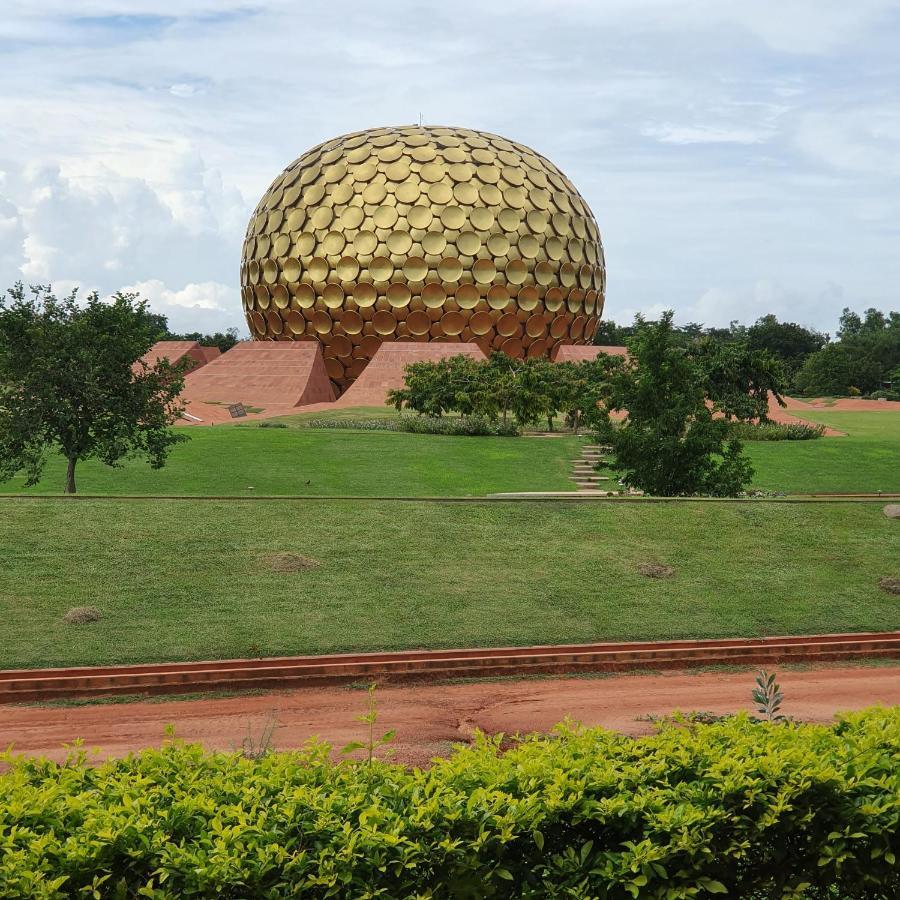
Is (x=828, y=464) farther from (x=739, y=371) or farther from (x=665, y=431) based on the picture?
(x=739, y=371)

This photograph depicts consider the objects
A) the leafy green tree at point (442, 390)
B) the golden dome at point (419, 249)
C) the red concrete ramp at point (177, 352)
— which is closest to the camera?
the leafy green tree at point (442, 390)

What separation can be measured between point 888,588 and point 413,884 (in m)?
10.7

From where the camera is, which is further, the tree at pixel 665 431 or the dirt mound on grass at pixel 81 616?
the tree at pixel 665 431

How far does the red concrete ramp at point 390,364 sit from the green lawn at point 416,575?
2574 centimetres

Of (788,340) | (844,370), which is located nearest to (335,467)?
(844,370)

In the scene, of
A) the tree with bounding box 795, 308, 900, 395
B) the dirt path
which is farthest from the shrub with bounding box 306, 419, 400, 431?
the tree with bounding box 795, 308, 900, 395

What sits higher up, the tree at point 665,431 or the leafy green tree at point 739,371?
the leafy green tree at point 739,371

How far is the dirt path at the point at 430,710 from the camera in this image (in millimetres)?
8719

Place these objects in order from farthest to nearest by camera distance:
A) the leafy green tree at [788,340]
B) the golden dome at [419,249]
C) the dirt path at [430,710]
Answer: the leafy green tree at [788,340] → the golden dome at [419,249] → the dirt path at [430,710]

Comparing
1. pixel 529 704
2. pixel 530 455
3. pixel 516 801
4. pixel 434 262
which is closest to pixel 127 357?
pixel 530 455

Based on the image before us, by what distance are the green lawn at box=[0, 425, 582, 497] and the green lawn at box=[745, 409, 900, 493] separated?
4.98m

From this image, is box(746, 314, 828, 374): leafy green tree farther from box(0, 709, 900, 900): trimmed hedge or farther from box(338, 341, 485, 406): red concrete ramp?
box(0, 709, 900, 900): trimmed hedge

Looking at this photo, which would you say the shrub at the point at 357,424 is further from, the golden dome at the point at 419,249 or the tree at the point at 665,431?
the golden dome at the point at 419,249

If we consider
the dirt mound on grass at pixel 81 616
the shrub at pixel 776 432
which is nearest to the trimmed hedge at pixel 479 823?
the dirt mound on grass at pixel 81 616
